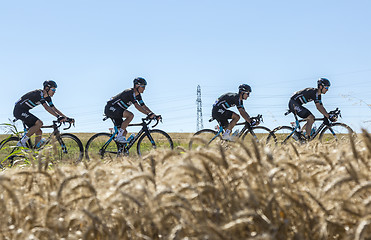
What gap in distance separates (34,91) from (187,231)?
1281 centimetres

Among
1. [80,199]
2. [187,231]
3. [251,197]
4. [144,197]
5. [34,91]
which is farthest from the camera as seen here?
[34,91]

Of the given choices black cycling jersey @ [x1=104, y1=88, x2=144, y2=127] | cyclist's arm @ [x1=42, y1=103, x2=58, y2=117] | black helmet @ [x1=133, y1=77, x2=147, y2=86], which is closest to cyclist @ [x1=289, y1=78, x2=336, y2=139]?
black helmet @ [x1=133, y1=77, x2=147, y2=86]

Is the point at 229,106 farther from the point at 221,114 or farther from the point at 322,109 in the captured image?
the point at 322,109

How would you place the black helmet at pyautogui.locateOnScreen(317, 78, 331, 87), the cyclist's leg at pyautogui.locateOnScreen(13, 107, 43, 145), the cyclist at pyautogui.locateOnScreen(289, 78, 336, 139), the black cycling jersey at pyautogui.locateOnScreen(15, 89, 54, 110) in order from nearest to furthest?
1. the cyclist's leg at pyautogui.locateOnScreen(13, 107, 43, 145)
2. the black cycling jersey at pyautogui.locateOnScreen(15, 89, 54, 110)
3. the cyclist at pyautogui.locateOnScreen(289, 78, 336, 139)
4. the black helmet at pyautogui.locateOnScreen(317, 78, 331, 87)

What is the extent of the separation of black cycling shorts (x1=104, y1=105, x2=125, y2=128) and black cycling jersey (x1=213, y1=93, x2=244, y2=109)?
351 cm

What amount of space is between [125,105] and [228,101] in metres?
3.80

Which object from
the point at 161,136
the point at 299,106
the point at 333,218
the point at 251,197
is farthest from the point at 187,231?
the point at 299,106

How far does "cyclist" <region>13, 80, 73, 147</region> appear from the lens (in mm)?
13789

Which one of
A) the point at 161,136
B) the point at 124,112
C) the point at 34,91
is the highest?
the point at 34,91

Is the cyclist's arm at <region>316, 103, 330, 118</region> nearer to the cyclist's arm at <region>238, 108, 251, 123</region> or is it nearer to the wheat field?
the cyclist's arm at <region>238, 108, 251, 123</region>

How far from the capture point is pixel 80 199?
8.95 feet

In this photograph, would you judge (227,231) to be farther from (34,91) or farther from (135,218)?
(34,91)

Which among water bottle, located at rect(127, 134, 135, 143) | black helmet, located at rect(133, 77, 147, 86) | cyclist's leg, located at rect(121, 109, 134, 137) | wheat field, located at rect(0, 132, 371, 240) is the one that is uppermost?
black helmet, located at rect(133, 77, 147, 86)

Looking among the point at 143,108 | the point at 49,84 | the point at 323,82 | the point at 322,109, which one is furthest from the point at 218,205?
the point at 323,82
